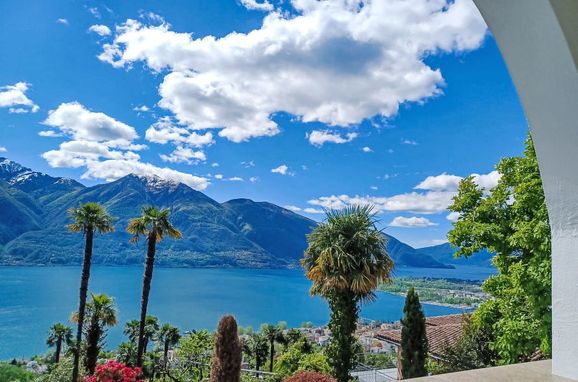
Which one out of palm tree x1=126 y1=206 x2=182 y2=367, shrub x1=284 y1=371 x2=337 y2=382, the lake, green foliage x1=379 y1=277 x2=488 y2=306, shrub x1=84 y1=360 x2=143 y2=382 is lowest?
the lake

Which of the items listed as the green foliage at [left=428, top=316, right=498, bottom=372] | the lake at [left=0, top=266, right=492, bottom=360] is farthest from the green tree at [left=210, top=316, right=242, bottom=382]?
the lake at [left=0, top=266, right=492, bottom=360]

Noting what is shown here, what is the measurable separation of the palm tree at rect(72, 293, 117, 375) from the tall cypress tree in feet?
36.3

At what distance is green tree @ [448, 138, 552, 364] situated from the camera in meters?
7.23

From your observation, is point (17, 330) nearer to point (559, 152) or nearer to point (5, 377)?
point (5, 377)

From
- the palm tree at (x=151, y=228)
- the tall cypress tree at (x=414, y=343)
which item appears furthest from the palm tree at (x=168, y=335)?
the tall cypress tree at (x=414, y=343)

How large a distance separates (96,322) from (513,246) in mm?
15200

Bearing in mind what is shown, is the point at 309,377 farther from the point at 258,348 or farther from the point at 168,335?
the point at 168,335

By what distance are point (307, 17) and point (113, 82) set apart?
8842cm

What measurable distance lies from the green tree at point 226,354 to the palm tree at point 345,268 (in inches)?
111

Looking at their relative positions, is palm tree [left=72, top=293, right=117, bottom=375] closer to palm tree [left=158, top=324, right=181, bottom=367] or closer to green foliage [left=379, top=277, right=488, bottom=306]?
palm tree [left=158, top=324, right=181, bottom=367]

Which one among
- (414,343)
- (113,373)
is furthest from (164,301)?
(113,373)

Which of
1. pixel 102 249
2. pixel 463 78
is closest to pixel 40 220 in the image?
pixel 102 249

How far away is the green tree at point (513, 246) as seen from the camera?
723cm

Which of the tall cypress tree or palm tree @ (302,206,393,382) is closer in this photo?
palm tree @ (302,206,393,382)
